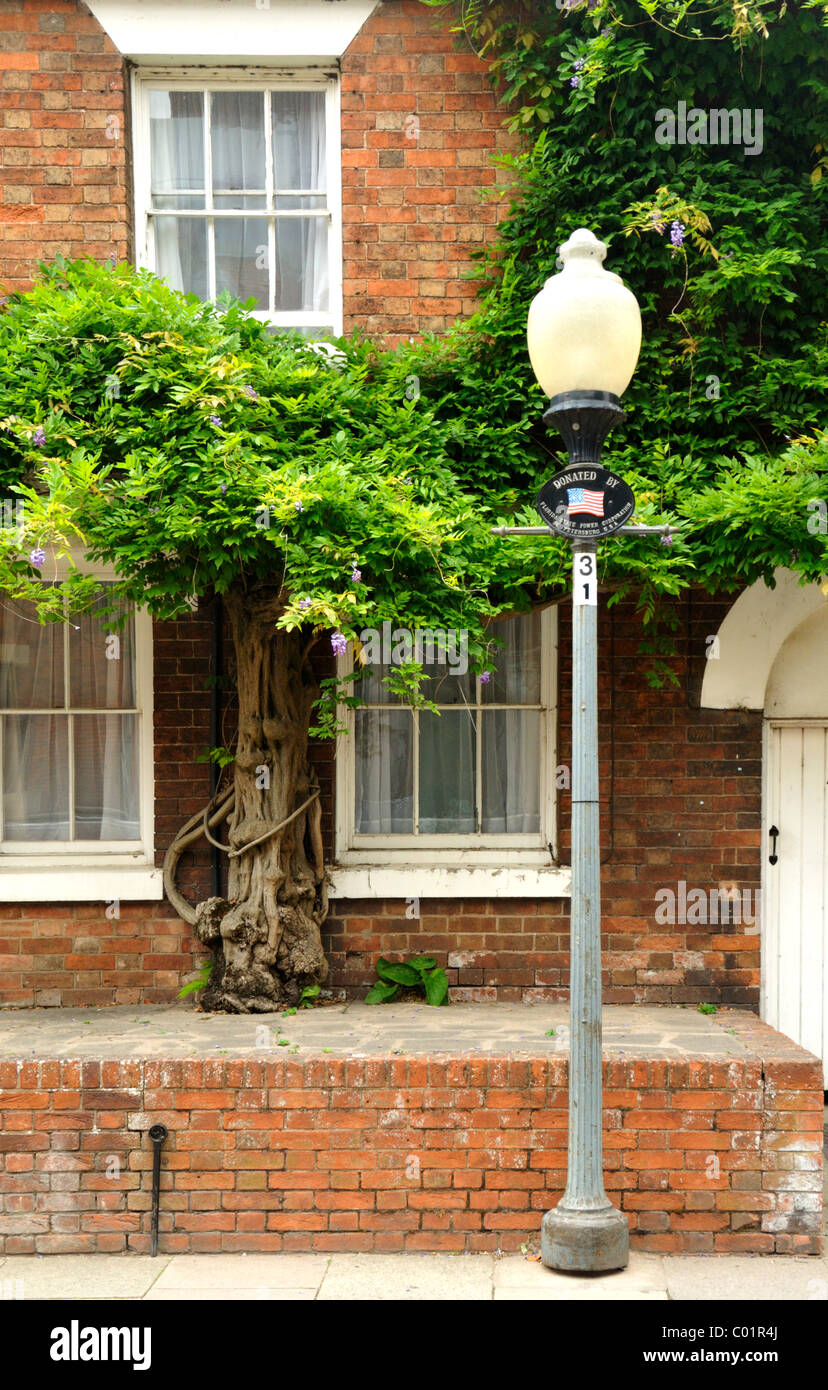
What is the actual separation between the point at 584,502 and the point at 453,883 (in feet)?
8.44

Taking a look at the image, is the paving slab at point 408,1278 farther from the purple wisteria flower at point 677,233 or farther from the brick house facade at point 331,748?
the purple wisteria flower at point 677,233

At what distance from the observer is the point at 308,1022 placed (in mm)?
5578

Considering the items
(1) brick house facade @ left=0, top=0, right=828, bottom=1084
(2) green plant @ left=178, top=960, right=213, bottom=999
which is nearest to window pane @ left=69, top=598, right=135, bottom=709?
(1) brick house facade @ left=0, top=0, right=828, bottom=1084

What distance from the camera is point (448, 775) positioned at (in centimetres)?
652

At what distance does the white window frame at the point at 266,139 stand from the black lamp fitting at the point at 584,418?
7.60ft

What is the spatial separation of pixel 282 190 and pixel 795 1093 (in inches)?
206

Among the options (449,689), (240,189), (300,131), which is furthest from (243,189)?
(449,689)

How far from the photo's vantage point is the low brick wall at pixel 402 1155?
15.9ft

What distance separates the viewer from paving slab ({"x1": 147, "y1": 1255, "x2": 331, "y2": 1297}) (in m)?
4.57

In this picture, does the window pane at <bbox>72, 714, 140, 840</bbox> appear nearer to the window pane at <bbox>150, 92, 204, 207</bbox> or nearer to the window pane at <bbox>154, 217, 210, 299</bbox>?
the window pane at <bbox>154, 217, 210, 299</bbox>

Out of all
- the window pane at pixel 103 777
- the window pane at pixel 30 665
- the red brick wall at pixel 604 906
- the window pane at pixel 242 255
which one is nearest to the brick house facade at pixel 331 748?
the red brick wall at pixel 604 906

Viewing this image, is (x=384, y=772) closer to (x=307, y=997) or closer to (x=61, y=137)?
(x=307, y=997)

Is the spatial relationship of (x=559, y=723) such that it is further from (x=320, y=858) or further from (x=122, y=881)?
(x=122, y=881)

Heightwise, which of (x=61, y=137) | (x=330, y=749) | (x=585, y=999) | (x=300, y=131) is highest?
(x=300, y=131)
